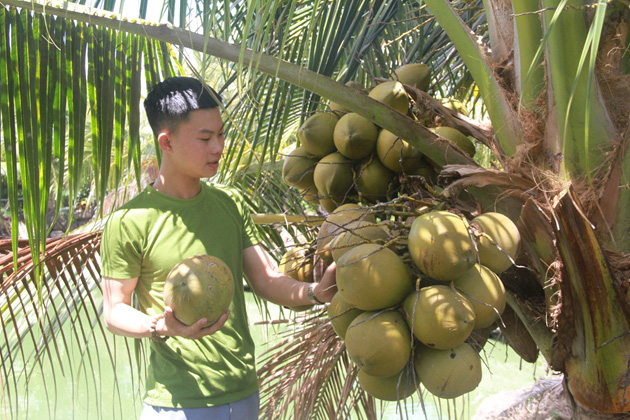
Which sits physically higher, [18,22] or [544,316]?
[18,22]

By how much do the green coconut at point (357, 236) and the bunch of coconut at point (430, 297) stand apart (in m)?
0.06

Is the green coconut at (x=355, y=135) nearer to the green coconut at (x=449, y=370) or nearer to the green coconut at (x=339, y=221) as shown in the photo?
the green coconut at (x=339, y=221)

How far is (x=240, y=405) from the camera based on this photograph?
158 cm

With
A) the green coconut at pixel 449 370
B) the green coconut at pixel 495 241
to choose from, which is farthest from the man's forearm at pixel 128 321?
the green coconut at pixel 495 241

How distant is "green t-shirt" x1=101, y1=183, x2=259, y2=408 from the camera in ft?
4.99

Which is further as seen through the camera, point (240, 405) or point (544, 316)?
point (240, 405)

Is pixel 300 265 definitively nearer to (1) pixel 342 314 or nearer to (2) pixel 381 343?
(1) pixel 342 314

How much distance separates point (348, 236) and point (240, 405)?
587 millimetres

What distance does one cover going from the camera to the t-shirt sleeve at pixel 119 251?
1.50 meters

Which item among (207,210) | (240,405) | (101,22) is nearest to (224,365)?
(240,405)

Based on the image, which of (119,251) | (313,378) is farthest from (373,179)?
(313,378)

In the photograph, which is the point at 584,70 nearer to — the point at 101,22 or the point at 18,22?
the point at 101,22

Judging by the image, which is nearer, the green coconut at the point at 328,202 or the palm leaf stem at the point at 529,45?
the palm leaf stem at the point at 529,45

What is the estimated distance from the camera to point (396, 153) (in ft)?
4.84
